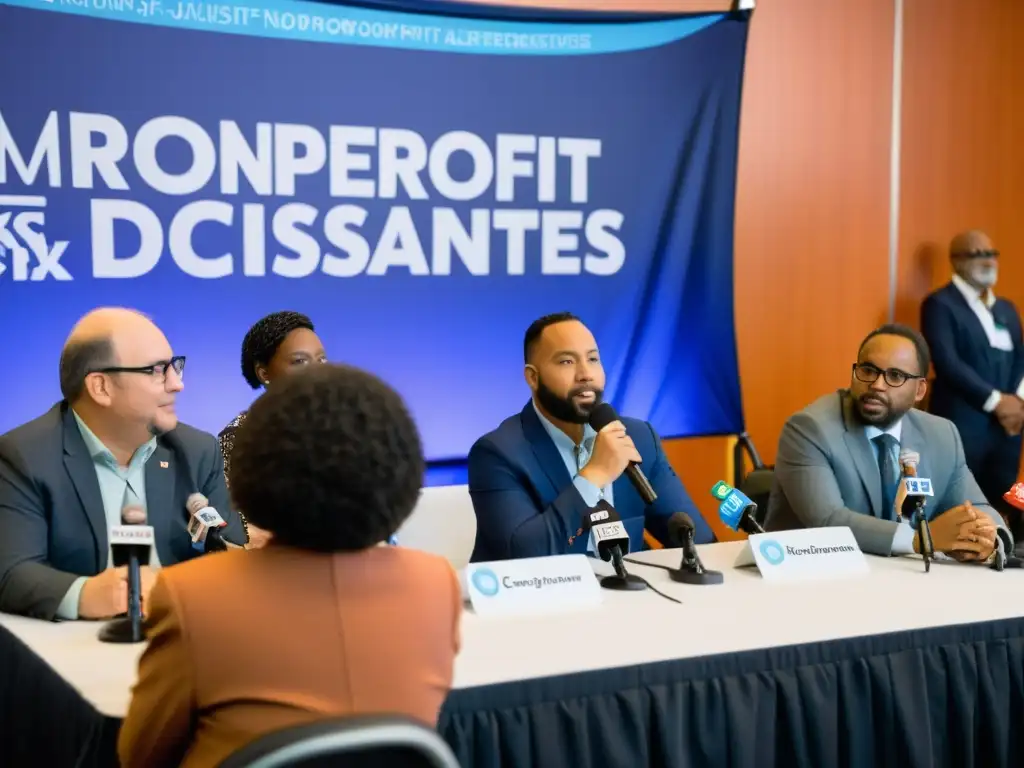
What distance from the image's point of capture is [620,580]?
93.5 inches

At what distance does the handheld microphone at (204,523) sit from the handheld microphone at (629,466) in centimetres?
89

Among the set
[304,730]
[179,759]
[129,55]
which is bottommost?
[179,759]

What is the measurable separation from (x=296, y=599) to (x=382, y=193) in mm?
3314

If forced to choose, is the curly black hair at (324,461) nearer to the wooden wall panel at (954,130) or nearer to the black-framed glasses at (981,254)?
the black-framed glasses at (981,254)

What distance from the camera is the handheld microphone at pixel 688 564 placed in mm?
2432

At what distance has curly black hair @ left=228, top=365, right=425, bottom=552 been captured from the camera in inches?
48.4

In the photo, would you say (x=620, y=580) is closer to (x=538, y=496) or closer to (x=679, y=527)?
(x=679, y=527)

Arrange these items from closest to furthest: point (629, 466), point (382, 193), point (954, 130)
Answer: point (629, 466)
point (382, 193)
point (954, 130)

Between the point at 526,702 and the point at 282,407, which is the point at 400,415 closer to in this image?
the point at 282,407

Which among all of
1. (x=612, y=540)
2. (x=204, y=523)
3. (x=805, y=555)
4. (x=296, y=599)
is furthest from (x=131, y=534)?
(x=805, y=555)

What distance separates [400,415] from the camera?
4.21ft

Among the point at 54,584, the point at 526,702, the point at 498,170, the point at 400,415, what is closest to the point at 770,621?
the point at 526,702

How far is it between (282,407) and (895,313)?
4.90 meters

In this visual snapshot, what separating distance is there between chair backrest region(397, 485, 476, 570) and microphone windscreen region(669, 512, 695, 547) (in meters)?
0.71
